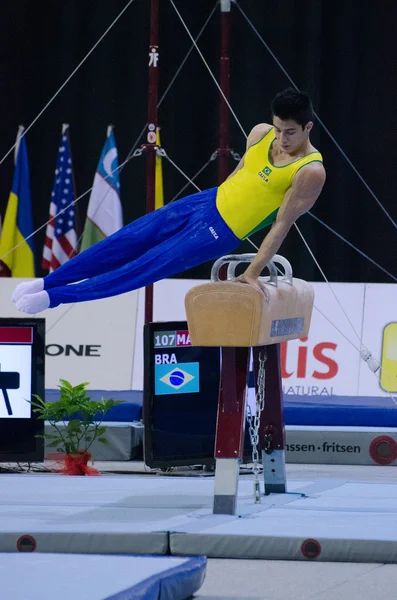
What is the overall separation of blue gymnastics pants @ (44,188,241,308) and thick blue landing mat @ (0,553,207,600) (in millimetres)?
1634

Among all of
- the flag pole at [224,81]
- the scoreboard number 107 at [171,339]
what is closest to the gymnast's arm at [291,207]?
the scoreboard number 107 at [171,339]

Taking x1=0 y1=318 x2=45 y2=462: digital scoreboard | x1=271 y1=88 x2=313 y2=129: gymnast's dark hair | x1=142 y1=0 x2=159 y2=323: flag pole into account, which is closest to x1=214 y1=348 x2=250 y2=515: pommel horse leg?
x1=271 y1=88 x2=313 y2=129: gymnast's dark hair

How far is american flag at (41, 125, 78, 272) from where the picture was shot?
9922 mm

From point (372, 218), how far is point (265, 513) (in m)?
6.70

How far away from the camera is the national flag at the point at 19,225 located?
33.2 ft

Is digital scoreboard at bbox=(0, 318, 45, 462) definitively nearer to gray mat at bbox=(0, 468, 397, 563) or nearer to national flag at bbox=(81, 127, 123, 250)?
gray mat at bbox=(0, 468, 397, 563)

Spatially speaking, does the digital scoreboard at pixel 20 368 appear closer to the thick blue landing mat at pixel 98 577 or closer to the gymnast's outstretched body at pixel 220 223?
the gymnast's outstretched body at pixel 220 223

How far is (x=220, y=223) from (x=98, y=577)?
2.01 metres

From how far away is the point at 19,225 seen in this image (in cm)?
1031

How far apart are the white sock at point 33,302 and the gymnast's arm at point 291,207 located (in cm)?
87

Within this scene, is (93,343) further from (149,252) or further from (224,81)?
(149,252)

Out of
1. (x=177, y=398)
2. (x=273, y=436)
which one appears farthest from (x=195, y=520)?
(x=177, y=398)

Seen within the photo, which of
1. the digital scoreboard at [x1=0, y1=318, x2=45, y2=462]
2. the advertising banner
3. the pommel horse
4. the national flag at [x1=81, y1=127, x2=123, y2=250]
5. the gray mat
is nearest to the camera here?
the gray mat

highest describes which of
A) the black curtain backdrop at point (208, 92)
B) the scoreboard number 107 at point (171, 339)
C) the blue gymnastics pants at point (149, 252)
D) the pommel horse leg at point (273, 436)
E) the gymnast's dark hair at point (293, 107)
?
the black curtain backdrop at point (208, 92)
